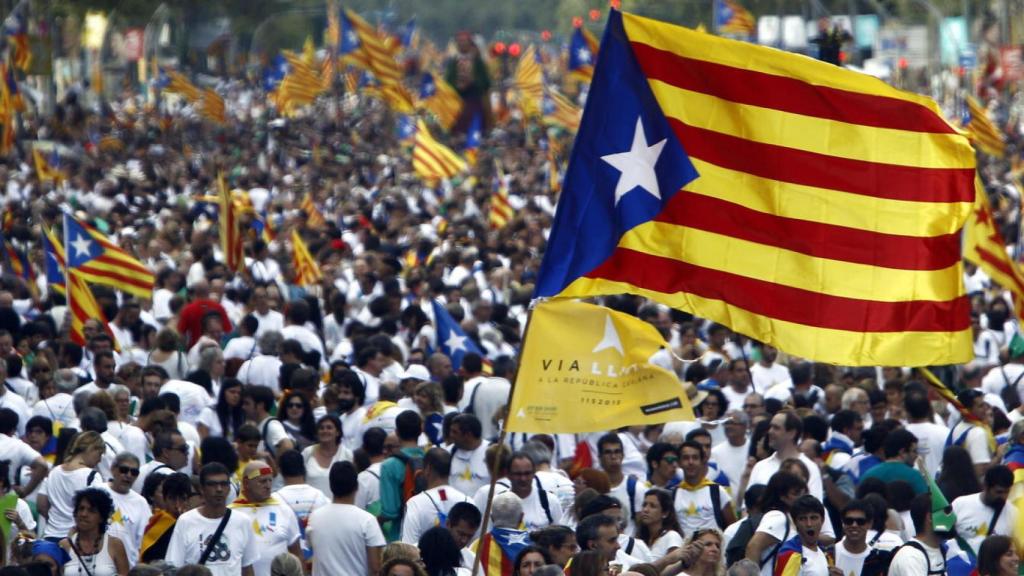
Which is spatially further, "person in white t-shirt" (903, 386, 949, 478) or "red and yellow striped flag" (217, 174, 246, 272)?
Result: "red and yellow striped flag" (217, 174, 246, 272)

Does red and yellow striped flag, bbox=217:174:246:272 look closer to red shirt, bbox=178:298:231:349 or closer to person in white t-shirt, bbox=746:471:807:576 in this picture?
red shirt, bbox=178:298:231:349

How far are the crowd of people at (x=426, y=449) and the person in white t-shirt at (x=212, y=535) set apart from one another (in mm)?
11

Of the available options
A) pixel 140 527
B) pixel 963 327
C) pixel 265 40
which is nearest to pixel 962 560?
pixel 963 327

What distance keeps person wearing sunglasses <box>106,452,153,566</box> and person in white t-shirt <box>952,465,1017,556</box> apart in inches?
153

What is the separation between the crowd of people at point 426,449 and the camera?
8859mm

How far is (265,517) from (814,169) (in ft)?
10.1

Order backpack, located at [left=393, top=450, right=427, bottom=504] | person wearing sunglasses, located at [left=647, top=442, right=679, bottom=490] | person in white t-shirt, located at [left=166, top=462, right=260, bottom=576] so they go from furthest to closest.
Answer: person wearing sunglasses, located at [left=647, top=442, right=679, bottom=490] < backpack, located at [left=393, top=450, right=427, bottom=504] < person in white t-shirt, located at [left=166, top=462, right=260, bottom=576]

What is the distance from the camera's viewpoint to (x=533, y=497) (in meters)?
9.78

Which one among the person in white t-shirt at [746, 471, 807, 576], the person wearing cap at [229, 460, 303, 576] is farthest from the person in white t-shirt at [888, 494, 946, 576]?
the person wearing cap at [229, 460, 303, 576]

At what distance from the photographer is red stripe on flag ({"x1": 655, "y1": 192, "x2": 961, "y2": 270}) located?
774 centimetres

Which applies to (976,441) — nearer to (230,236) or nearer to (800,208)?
(800,208)

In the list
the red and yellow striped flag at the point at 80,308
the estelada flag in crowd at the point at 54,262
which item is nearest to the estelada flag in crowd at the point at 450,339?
the red and yellow striped flag at the point at 80,308

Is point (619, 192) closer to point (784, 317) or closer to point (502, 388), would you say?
point (784, 317)

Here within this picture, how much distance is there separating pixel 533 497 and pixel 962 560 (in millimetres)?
2138
